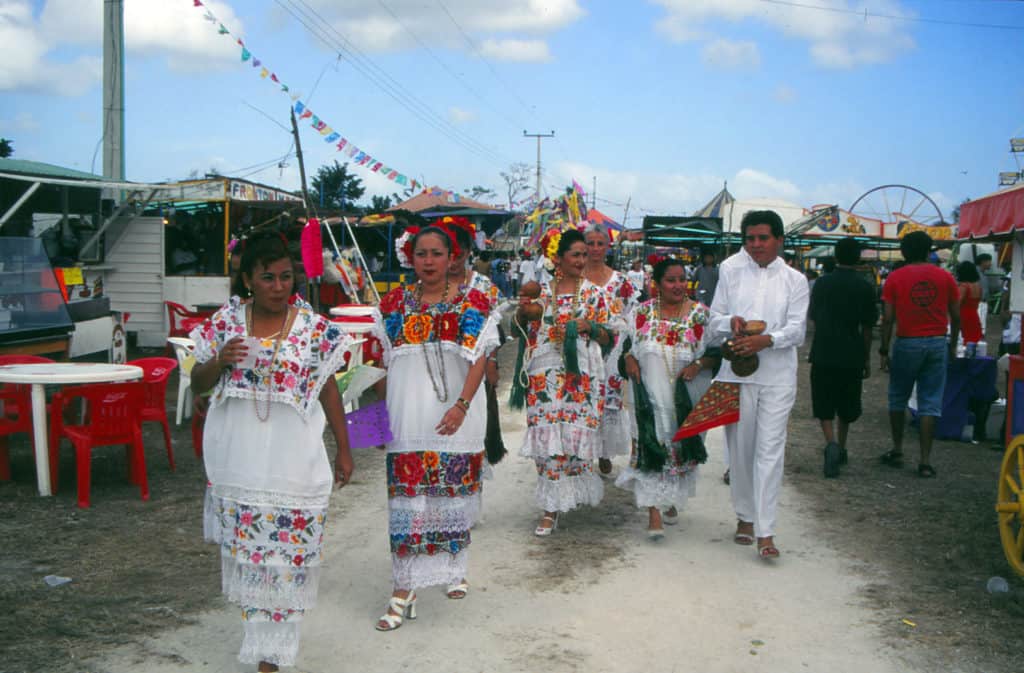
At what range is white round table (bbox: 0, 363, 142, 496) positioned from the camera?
5895mm

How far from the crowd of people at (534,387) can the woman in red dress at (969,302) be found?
247cm

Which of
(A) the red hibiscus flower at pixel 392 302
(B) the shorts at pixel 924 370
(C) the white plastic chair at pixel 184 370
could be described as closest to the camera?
(A) the red hibiscus flower at pixel 392 302

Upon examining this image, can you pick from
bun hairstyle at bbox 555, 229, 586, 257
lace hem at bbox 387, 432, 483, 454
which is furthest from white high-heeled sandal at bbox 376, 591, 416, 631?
bun hairstyle at bbox 555, 229, 586, 257

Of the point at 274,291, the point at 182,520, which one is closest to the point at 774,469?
the point at 274,291

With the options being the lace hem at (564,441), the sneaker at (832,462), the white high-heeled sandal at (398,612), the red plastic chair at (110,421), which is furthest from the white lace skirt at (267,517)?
the sneaker at (832,462)

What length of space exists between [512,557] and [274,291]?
7.98ft

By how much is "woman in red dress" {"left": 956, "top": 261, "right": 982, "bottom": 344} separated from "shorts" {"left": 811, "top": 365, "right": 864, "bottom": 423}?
110 inches

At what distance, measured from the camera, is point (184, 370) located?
8.18m

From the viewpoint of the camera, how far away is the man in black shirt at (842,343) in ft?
24.6

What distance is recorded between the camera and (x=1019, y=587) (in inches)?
187

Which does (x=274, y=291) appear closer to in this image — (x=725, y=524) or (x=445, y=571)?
(x=445, y=571)

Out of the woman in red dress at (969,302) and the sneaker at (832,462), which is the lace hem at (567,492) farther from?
the woman in red dress at (969,302)

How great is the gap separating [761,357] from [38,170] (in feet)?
33.7

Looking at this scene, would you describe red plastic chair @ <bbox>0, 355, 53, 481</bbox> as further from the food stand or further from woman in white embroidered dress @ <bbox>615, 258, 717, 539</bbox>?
the food stand
